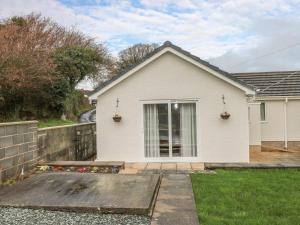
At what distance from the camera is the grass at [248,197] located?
642 centimetres

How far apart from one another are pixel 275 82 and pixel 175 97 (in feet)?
36.3

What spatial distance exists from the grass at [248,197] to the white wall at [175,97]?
292cm

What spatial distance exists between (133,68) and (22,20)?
2015 cm

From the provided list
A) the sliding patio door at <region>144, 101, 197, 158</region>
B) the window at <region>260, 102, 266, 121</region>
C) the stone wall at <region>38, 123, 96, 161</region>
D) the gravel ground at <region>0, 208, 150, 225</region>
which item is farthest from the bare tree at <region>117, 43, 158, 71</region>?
the gravel ground at <region>0, 208, 150, 225</region>

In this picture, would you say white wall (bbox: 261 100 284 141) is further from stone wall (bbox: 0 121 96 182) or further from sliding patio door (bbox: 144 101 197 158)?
stone wall (bbox: 0 121 96 182)

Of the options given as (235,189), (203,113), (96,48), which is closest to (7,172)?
(235,189)

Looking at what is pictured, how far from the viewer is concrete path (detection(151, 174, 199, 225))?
620 centimetres

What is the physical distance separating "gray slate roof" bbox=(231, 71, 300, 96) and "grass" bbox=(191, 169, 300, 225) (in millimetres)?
11256

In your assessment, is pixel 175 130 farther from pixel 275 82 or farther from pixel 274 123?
pixel 275 82

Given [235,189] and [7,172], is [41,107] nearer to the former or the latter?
[7,172]

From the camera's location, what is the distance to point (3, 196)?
7.87m

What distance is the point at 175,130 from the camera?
47.6ft

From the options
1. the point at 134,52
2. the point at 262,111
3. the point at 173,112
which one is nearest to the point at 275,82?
the point at 262,111

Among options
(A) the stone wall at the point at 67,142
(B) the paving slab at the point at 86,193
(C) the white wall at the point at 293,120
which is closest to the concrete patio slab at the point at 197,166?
(B) the paving slab at the point at 86,193
